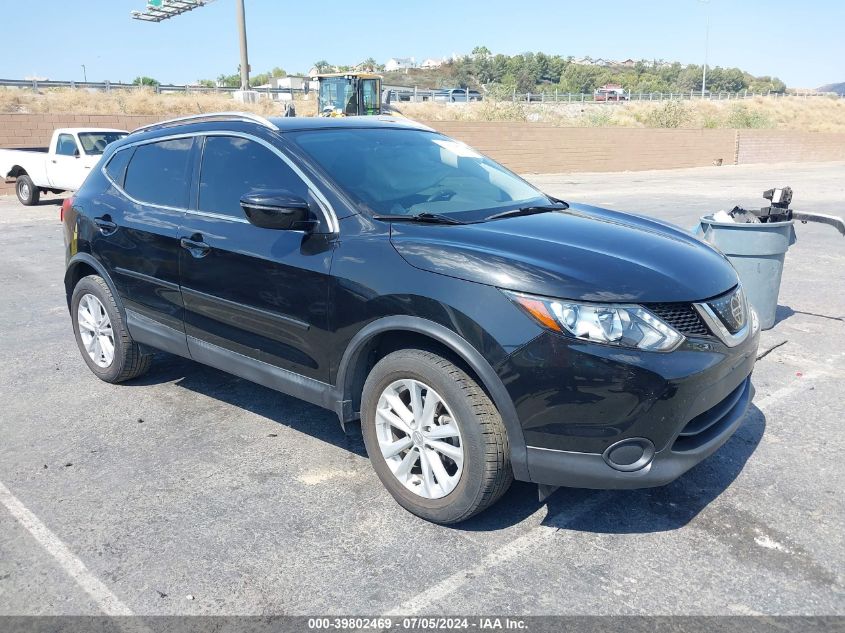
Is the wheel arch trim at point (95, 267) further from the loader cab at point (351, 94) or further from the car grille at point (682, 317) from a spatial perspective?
the loader cab at point (351, 94)

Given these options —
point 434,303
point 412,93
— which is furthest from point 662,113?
point 434,303

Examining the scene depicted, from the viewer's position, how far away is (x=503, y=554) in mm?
Result: 3094

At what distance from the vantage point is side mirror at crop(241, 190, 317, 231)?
3.48 m

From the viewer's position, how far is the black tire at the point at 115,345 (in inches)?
193

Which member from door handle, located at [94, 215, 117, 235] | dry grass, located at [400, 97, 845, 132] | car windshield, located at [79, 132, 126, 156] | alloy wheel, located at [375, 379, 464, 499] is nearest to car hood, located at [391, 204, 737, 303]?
alloy wheel, located at [375, 379, 464, 499]

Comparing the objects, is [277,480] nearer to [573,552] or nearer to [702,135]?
[573,552]

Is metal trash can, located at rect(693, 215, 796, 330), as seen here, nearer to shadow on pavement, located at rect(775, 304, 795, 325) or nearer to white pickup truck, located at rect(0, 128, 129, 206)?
shadow on pavement, located at rect(775, 304, 795, 325)

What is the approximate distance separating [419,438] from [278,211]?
1252 millimetres

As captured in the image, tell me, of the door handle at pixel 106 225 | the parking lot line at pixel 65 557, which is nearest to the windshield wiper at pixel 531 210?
the parking lot line at pixel 65 557

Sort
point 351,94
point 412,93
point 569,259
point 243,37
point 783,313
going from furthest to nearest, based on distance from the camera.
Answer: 1. point 412,93
2. point 243,37
3. point 351,94
4. point 783,313
5. point 569,259

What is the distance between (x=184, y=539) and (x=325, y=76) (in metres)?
27.7

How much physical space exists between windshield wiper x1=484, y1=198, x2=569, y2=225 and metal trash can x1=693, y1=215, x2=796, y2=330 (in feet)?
7.23

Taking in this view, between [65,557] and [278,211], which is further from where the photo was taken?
[278,211]

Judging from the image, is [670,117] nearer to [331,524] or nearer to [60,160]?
[60,160]
